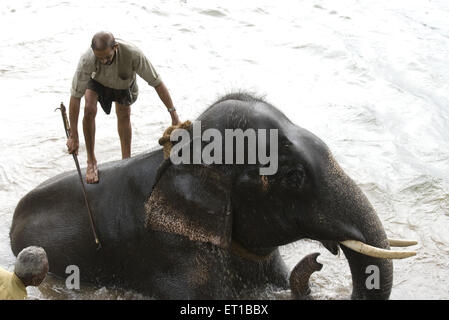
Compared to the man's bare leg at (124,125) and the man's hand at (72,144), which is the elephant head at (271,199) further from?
the man's bare leg at (124,125)

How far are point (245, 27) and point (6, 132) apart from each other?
4.84 metres

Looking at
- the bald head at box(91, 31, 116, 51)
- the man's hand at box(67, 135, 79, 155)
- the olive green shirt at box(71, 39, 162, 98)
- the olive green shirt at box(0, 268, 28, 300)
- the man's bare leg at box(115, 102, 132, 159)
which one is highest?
the bald head at box(91, 31, 116, 51)

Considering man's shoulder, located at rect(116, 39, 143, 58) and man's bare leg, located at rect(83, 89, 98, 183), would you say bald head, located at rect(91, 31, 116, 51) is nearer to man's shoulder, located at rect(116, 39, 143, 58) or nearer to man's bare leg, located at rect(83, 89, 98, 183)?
man's shoulder, located at rect(116, 39, 143, 58)

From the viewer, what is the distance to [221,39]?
10727 mm

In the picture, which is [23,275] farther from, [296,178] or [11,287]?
[296,178]

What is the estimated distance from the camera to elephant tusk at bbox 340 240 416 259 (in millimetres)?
3553

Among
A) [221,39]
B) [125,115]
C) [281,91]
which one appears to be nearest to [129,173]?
[125,115]

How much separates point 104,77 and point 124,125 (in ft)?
2.94

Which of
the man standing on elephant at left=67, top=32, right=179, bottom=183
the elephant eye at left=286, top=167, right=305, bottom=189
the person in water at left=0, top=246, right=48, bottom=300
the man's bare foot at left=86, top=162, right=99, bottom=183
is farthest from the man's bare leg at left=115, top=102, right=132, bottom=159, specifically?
the elephant eye at left=286, top=167, right=305, bottom=189

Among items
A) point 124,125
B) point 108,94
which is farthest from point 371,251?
point 124,125

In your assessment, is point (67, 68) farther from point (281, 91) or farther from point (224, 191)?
point (224, 191)

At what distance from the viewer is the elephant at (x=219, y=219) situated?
371 centimetres

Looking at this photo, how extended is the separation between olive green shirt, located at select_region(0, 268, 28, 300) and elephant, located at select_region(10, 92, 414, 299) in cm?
71
